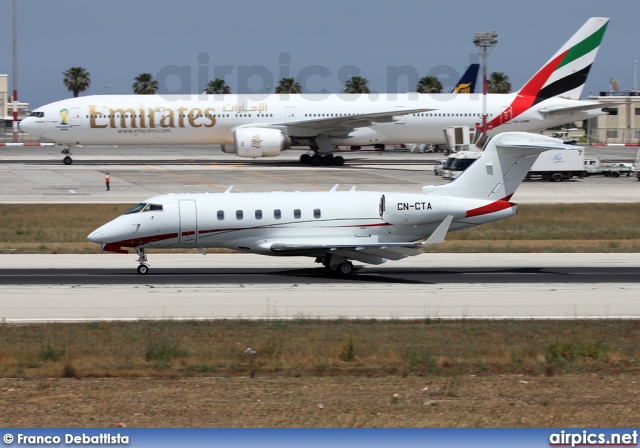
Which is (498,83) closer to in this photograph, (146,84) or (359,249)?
(146,84)

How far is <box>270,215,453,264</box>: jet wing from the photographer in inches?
1036

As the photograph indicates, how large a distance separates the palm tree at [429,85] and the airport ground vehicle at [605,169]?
7670 centimetres

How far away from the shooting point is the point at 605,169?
68.1m

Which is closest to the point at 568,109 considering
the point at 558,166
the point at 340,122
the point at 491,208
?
the point at 558,166

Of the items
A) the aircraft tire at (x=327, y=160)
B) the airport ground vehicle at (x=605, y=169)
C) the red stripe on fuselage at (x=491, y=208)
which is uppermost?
the aircraft tire at (x=327, y=160)

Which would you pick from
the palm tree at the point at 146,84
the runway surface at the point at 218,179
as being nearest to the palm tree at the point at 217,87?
the palm tree at the point at 146,84

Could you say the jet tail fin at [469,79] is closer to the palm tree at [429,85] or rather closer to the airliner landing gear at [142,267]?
the palm tree at [429,85]

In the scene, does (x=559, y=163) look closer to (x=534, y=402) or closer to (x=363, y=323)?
(x=363, y=323)

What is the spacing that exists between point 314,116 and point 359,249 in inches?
1718

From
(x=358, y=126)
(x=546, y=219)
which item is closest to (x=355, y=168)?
(x=358, y=126)

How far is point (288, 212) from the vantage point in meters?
27.3

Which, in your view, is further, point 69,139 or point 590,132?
point 590,132

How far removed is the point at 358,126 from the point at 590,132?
6561cm

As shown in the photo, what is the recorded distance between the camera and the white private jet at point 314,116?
6681 cm
